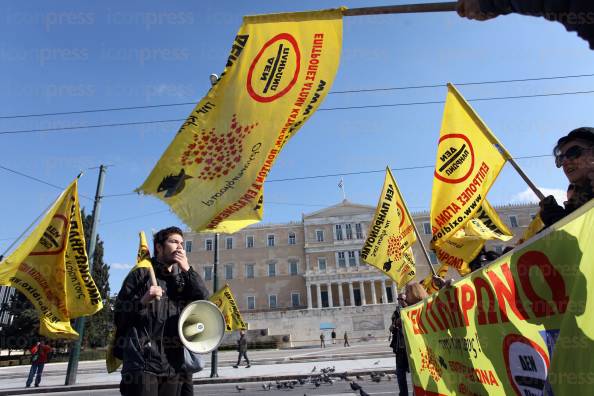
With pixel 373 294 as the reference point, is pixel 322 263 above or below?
above

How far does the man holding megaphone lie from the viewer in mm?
2887

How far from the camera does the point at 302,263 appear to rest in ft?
222

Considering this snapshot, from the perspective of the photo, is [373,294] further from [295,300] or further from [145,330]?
[145,330]

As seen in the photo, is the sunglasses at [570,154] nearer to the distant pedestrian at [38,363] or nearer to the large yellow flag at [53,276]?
the large yellow flag at [53,276]

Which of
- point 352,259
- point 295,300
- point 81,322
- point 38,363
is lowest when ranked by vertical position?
point 38,363

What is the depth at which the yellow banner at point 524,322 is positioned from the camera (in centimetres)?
162

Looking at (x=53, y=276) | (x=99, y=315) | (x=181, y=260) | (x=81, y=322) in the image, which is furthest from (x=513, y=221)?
(x=181, y=260)

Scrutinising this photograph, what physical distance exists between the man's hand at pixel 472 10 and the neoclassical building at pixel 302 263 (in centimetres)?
6411

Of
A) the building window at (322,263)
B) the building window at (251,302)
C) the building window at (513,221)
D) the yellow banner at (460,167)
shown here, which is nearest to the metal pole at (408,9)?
the yellow banner at (460,167)

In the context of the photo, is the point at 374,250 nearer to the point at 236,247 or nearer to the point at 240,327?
the point at 240,327

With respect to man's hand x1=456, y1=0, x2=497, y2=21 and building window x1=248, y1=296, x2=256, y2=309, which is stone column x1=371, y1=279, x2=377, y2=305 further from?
man's hand x1=456, y1=0, x2=497, y2=21

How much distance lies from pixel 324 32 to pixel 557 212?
2.18 metres

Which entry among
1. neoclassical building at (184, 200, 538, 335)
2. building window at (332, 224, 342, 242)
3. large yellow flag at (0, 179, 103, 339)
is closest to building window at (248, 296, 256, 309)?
neoclassical building at (184, 200, 538, 335)

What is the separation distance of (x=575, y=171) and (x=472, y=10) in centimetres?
157
